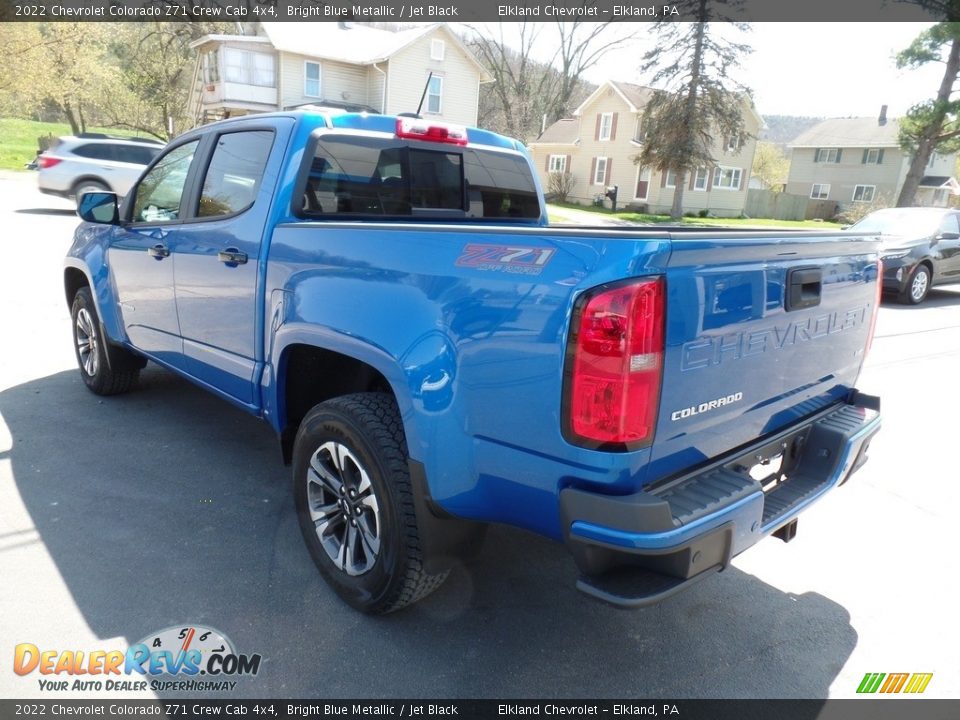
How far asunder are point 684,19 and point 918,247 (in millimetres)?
21627

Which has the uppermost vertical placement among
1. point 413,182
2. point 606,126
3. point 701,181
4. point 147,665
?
point 606,126

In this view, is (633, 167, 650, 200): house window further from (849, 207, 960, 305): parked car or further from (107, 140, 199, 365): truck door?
(107, 140, 199, 365): truck door

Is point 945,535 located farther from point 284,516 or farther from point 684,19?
point 684,19

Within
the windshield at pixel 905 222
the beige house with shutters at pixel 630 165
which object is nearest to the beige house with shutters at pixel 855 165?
the beige house with shutters at pixel 630 165

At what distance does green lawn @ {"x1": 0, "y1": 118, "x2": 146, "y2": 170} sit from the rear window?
4253 centimetres

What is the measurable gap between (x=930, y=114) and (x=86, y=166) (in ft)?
88.4

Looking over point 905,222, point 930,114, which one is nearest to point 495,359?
point 905,222

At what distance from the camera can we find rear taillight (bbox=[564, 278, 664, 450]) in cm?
187

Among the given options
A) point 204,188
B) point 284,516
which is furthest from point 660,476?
point 204,188

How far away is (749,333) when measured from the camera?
2.22 meters

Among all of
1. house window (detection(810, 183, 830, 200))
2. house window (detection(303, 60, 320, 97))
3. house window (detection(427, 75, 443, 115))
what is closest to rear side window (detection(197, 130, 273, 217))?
house window (detection(427, 75, 443, 115))

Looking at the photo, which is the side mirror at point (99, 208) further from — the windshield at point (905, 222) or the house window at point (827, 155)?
the house window at point (827, 155)

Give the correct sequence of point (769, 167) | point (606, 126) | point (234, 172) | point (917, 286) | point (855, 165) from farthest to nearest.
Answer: point (769, 167) → point (855, 165) → point (606, 126) → point (917, 286) → point (234, 172)

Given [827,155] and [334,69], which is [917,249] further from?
[827,155]
